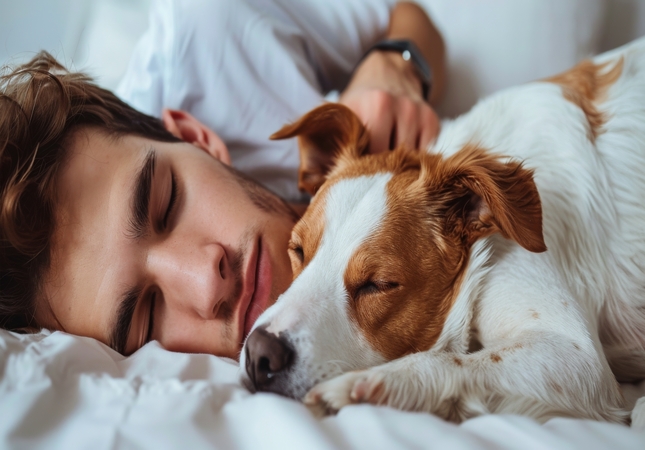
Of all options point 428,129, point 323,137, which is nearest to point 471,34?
point 428,129

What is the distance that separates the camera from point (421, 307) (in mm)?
1108

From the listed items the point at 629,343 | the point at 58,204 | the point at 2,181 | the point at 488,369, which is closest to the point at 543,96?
the point at 629,343

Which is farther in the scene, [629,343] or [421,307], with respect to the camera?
[629,343]

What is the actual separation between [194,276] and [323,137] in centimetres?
64

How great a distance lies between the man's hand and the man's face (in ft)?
1.93

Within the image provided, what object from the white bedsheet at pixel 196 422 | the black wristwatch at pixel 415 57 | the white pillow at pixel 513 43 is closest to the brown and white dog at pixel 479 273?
the white bedsheet at pixel 196 422

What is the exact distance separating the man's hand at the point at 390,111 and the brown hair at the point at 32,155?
0.74 metres

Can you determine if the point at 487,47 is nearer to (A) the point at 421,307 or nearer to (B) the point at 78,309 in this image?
(A) the point at 421,307

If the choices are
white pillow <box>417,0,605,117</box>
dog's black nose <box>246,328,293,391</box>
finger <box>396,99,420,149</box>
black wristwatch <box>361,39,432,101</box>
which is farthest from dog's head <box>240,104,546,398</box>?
white pillow <box>417,0,605,117</box>

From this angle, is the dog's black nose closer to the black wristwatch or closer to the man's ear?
the man's ear

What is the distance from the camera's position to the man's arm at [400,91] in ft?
5.79

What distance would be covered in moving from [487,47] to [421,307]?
195 cm

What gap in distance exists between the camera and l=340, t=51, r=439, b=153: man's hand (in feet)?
5.68

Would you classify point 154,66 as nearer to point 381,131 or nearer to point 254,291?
point 381,131
